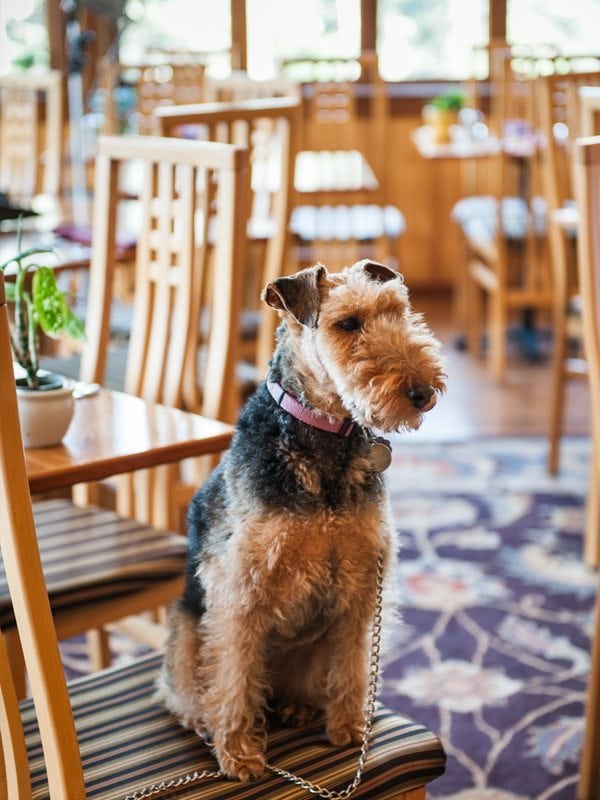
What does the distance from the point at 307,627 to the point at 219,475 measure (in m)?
0.22

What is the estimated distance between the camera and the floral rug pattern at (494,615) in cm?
222

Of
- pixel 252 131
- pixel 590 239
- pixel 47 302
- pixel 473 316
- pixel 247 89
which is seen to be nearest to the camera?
pixel 47 302

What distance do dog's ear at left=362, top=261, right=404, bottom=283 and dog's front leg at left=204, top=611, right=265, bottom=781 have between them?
1.44 feet

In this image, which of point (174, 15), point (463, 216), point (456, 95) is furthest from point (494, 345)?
point (174, 15)

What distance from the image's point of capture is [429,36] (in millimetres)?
6684

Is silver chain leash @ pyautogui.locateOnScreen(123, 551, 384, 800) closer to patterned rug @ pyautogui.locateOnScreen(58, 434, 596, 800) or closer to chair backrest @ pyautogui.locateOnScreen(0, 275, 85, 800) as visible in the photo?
chair backrest @ pyautogui.locateOnScreen(0, 275, 85, 800)

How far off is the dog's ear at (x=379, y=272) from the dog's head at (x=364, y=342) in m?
0.04

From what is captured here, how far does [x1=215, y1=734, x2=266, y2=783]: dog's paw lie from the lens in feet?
4.25

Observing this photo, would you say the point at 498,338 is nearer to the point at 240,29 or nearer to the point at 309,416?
the point at 240,29

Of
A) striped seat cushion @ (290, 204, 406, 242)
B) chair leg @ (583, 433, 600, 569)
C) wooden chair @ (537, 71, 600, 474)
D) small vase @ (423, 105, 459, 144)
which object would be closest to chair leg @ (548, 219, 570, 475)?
wooden chair @ (537, 71, 600, 474)

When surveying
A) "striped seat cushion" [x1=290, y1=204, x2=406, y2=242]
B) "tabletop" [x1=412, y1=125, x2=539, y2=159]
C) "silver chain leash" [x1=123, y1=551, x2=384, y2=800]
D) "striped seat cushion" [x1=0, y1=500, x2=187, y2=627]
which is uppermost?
"tabletop" [x1=412, y1=125, x2=539, y2=159]

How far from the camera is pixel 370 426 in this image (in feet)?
3.98

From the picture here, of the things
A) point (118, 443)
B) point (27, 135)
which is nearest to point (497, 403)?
point (27, 135)

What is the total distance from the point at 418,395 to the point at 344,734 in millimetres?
459
